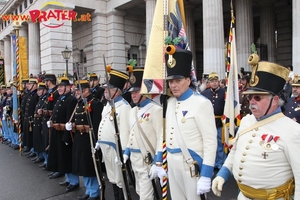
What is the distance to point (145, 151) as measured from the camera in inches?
158

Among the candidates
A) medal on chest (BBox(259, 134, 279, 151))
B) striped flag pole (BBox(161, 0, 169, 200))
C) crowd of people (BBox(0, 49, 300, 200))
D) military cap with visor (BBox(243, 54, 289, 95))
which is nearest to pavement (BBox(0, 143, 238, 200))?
crowd of people (BBox(0, 49, 300, 200))

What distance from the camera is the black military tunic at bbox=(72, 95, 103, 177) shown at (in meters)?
5.20

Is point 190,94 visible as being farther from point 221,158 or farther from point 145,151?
point 221,158

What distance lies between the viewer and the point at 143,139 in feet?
13.2

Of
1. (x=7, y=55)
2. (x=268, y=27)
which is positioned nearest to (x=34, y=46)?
(x=7, y=55)

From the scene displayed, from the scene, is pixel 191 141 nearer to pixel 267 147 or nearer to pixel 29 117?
pixel 267 147

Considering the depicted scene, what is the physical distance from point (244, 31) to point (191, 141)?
14487 mm

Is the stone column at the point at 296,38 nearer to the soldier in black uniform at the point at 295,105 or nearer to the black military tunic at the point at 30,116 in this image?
the soldier in black uniform at the point at 295,105

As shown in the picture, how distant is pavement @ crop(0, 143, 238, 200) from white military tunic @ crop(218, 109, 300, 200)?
290 cm

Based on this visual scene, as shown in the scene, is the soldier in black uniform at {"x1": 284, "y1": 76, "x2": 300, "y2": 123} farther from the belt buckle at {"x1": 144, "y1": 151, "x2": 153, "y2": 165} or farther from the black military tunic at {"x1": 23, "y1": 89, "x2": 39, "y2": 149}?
the black military tunic at {"x1": 23, "y1": 89, "x2": 39, "y2": 149}

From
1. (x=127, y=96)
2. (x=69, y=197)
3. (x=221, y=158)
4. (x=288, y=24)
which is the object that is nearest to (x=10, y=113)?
(x=127, y=96)

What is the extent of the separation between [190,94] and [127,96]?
4676 millimetres

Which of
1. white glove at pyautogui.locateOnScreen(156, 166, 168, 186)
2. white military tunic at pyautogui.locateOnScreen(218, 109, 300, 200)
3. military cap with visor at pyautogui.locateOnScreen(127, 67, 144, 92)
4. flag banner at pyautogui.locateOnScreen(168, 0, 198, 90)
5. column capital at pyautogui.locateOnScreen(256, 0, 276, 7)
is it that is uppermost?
column capital at pyautogui.locateOnScreen(256, 0, 276, 7)

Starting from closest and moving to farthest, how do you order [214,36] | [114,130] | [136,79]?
[136,79], [114,130], [214,36]
